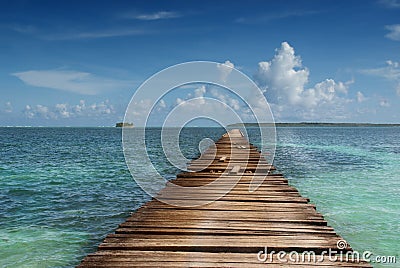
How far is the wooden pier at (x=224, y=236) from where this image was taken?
4379 millimetres

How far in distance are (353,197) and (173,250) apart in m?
10.5

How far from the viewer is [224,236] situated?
5.23m

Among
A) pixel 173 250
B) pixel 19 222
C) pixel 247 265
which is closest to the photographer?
pixel 247 265

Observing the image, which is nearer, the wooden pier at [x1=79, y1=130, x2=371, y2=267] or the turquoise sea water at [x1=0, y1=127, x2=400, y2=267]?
the wooden pier at [x1=79, y1=130, x2=371, y2=267]

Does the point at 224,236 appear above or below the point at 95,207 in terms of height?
above

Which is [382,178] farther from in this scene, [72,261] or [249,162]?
[72,261]

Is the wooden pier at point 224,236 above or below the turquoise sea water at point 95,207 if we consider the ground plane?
above

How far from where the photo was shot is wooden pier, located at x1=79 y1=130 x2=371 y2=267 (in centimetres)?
438

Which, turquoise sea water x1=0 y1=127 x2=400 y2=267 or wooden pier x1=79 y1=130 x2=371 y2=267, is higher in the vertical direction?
wooden pier x1=79 y1=130 x2=371 y2=267

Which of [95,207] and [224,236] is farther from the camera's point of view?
[95,207]

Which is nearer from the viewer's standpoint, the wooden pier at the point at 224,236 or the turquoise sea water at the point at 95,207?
the wooden pier at the point at 224,236

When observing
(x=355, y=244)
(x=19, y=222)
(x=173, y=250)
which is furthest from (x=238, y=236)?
(x=19, y=222)

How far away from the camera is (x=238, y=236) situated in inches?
206

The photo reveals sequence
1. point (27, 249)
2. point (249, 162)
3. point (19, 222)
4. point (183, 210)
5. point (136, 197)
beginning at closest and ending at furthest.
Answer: point (183, 210) → point (27, 249) → point (19, 222) → point (136, 197) → point (249, 162)
